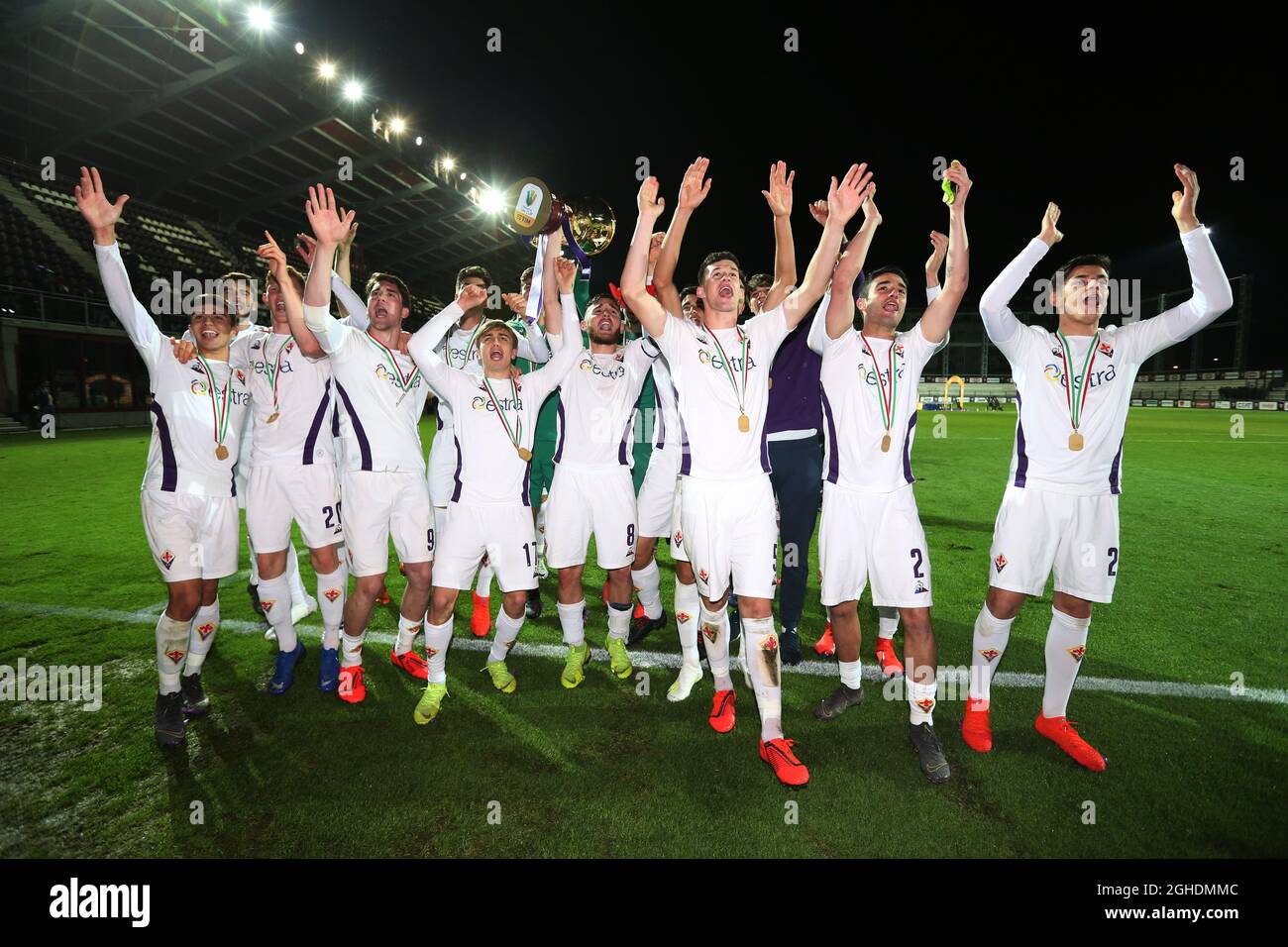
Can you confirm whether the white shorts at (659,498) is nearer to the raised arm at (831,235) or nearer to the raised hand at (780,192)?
the raised arm at (831,235)

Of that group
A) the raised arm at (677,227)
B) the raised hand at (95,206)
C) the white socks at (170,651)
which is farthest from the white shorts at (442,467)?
the raised arm at (677,227)

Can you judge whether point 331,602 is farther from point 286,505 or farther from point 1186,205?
point 1186,205

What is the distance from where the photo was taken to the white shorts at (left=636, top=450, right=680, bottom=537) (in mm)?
5156

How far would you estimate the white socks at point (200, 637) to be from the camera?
12.9 feet

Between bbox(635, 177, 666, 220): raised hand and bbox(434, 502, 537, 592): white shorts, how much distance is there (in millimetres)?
2016

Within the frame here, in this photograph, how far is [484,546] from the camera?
4.18m

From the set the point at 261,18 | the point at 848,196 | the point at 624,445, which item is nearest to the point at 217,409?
the point at 624,445

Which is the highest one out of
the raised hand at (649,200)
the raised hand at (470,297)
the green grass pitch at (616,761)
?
the raised hand at (649,200)

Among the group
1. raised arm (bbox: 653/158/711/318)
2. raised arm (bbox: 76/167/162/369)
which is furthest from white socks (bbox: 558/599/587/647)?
raised arm (bbox: 76/167/162/369)

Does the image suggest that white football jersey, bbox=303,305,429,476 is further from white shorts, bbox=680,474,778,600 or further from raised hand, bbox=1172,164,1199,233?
raised hand, bbox=1172,164,1199,233

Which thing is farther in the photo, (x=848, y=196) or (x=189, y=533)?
(x=189, y=533)

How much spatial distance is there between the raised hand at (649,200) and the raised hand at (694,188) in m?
0.16

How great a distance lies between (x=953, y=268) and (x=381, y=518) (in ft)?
12.8
